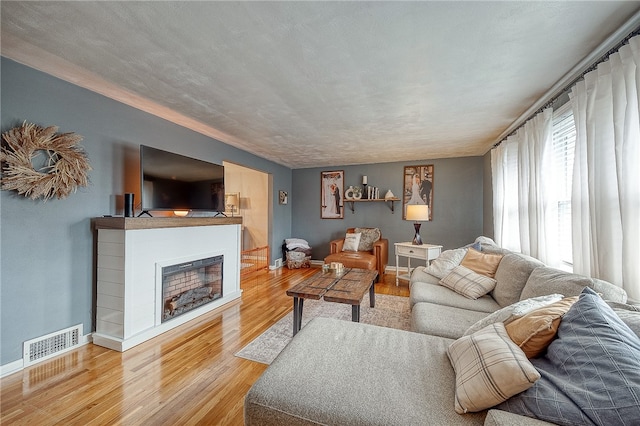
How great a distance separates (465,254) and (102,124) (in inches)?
160

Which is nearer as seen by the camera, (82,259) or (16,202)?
(16,202)

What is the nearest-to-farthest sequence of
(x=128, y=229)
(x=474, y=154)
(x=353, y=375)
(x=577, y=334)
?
(x=577, y=334) < (x=353, y=375) < (x=128, y=229) < (x=474, y=154)

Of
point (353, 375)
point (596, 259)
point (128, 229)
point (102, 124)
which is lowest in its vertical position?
point (353, 375)

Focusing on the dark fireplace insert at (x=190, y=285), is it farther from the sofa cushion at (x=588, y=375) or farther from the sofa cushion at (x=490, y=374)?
the sofa cushion at (x=588, y=375)

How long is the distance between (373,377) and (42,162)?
286 cm

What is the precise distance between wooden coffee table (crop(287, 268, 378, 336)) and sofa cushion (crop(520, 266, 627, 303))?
4.04 feet

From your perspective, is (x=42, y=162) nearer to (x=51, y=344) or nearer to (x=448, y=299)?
(x=51, y=344)

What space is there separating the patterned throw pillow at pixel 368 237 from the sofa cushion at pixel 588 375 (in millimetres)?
4089

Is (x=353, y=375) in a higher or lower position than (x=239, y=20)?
lower

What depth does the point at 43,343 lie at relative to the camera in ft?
6.53

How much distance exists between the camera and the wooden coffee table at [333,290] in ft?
7.22

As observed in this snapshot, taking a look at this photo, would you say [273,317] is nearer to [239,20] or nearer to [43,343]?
[43,343]

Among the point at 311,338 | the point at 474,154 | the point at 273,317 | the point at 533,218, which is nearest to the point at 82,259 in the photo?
the point at 273,317

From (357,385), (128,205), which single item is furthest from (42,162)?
(357,385)
